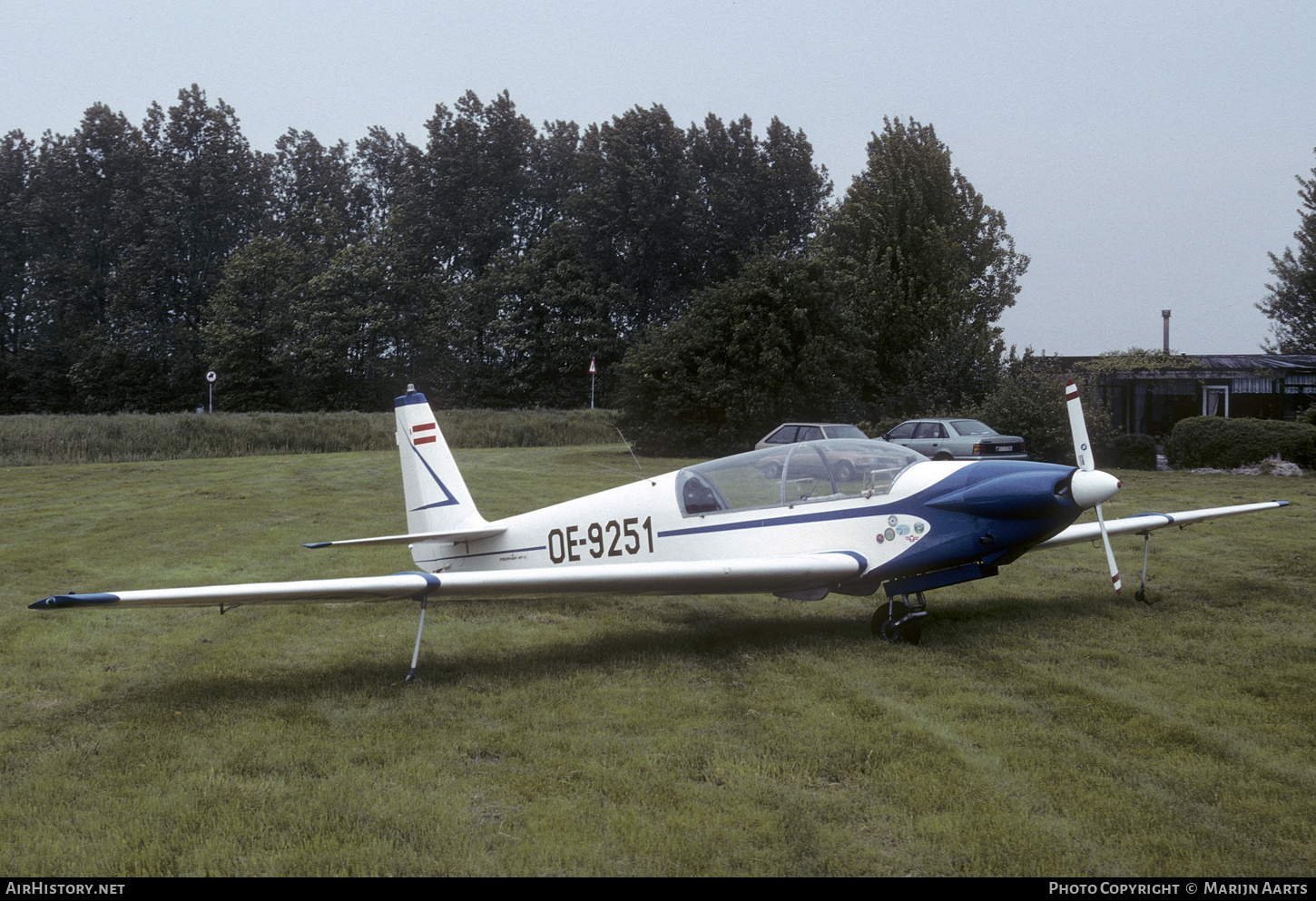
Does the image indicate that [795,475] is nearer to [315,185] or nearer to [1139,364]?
[1139,364]

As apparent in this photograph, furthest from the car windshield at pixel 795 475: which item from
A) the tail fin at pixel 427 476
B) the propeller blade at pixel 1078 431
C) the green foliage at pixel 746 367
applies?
the green foliage at pixel 746 367

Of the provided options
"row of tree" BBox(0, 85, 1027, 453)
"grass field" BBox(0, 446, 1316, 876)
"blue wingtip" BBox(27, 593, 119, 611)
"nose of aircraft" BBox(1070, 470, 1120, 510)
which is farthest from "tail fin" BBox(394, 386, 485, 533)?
"row of tree" BBox(0, 85, 1027, 453)

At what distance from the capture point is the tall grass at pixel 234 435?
23.4m

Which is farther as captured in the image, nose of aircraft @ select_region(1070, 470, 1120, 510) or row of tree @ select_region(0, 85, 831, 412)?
row of tree @ select_region(0, 85, 831, 412)

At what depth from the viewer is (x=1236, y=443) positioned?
67.1 feet

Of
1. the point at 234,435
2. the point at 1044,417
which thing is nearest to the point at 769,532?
the point at 1044,417

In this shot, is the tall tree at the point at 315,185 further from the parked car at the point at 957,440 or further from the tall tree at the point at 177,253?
the parked car at the point at 957,440

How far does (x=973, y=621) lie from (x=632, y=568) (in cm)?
326

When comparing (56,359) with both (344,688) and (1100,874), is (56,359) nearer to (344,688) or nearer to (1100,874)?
(344,688)

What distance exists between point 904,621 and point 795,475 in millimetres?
1391

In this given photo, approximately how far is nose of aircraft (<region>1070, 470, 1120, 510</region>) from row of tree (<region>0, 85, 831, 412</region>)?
4214 centimetres

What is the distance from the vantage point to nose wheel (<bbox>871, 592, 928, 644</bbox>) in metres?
6.78

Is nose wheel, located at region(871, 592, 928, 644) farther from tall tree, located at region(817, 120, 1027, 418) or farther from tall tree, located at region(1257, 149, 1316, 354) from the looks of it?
tall tree, located at region(1257, 149, 1316, 354)

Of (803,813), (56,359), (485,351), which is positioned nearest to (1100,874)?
(803,813)
